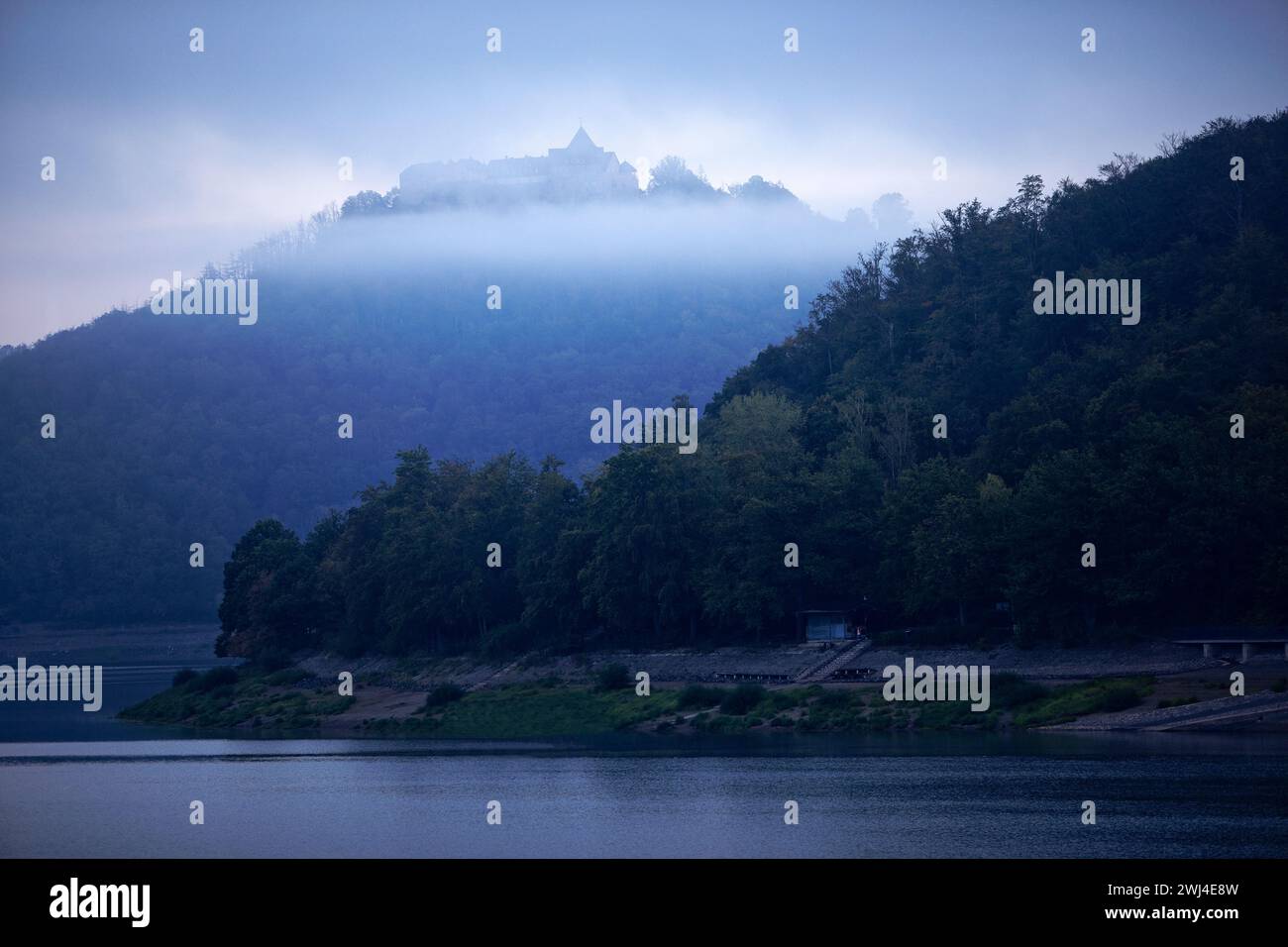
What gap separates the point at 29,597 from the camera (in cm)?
19962

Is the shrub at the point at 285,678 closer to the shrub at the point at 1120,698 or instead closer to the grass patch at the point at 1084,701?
the grass patch at the point at 1084,701

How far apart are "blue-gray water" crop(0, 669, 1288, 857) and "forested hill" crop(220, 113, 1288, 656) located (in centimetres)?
1490

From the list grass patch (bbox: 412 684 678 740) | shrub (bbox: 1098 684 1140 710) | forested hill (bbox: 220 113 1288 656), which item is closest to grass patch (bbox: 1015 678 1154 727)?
shrub (bbox: 1098 684 1140 710)

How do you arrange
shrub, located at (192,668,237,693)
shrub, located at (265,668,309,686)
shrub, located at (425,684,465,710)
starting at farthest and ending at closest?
1. shrub, located at (265,668,309,686)
2. shrub, located at (192,668,237,693)
3. shrub, located at (425,684,465,710)

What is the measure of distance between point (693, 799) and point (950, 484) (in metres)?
38.2

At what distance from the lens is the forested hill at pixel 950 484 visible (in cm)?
7194

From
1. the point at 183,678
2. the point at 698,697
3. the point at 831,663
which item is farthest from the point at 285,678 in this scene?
the point at 831,663

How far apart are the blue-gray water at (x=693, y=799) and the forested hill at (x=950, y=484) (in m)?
14.9

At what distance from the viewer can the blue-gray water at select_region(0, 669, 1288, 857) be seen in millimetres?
40344

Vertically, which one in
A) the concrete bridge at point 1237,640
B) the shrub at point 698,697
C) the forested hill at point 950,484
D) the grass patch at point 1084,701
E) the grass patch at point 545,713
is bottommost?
the grass patch at point 545,713

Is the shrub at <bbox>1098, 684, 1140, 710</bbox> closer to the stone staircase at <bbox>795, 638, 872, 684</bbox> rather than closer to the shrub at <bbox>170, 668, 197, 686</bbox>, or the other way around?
the stone staircase at <bbox>795, 638, 872, 684</bbox>

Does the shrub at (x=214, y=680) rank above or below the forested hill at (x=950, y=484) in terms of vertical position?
below

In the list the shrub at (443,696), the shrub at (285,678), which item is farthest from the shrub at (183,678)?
the shrub at (443,696)
